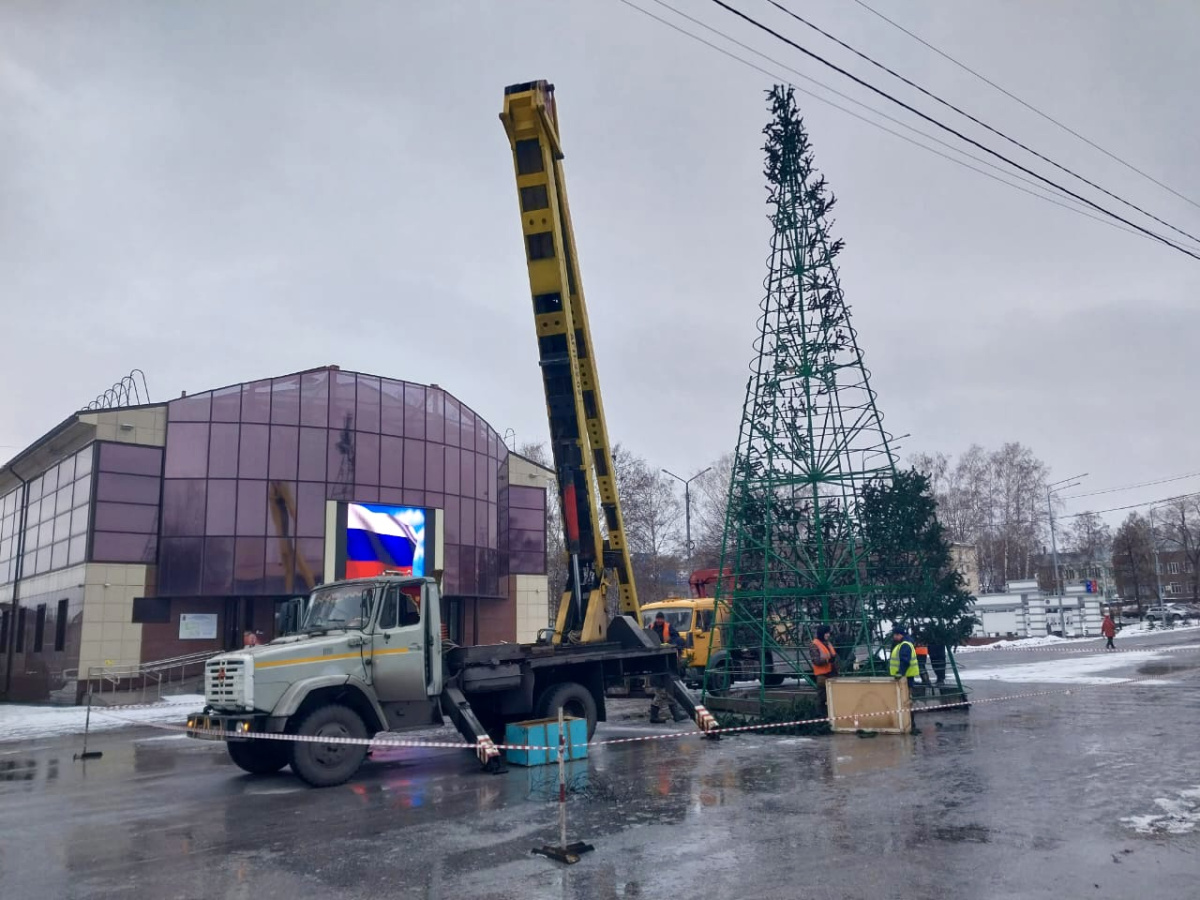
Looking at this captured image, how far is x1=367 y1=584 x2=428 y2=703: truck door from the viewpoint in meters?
12.4

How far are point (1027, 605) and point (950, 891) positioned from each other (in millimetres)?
49216

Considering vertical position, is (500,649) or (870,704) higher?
(500,649)

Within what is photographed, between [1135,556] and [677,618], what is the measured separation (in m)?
84.4

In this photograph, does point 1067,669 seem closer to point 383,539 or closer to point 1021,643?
point 1021,643

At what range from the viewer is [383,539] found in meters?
34.3

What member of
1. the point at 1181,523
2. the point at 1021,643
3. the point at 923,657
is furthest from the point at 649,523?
the point at 1181,523

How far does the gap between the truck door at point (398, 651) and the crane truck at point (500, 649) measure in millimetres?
14

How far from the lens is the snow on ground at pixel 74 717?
21969 mm

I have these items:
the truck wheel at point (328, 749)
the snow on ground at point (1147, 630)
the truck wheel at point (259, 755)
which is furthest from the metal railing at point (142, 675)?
the snow on ground at point (1147, 630)

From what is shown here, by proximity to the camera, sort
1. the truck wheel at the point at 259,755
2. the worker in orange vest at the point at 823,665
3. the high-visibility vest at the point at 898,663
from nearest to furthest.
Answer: the truck wheel at the point at 259,755
the high-visibility vest at the point at 898,663
the worker in orange vest at the point at 823,665

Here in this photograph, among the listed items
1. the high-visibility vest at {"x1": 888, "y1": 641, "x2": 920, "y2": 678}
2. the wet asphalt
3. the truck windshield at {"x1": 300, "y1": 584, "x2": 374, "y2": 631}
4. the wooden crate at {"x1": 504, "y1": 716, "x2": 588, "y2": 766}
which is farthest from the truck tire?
the high-visibility vest at {"x1": 888, "y1": 641, "x2": 920, "y2": 678}

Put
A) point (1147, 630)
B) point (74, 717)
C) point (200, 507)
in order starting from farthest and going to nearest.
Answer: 1. point (1147, 630)
2. point (200, 507)
3. point (74, 717)

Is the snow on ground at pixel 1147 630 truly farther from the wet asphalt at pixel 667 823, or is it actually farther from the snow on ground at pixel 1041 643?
the wet asphalt at pixel 667 823

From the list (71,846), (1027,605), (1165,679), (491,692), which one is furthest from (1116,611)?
(71,846)
